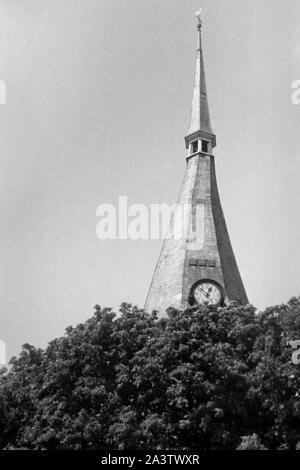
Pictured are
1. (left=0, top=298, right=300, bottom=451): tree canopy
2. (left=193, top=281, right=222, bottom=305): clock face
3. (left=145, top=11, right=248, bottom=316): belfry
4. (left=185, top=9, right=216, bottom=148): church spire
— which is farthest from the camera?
(left=185, top=9, right=216, bottom=148): church spire

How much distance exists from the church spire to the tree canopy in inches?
1201

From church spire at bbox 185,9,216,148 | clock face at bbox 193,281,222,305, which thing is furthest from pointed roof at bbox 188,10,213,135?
clock face at bbox 193,281,222,305

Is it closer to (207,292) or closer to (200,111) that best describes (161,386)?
(207,292)

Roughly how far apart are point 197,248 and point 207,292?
3.99 meters

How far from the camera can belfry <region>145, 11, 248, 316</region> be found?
42.4 metres

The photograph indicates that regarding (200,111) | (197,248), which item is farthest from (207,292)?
(200,111)

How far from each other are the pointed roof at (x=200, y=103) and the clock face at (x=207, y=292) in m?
16.2

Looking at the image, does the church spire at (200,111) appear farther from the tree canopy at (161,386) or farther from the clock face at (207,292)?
the tree canopy at (161,386)

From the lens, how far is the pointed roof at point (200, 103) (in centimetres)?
5478

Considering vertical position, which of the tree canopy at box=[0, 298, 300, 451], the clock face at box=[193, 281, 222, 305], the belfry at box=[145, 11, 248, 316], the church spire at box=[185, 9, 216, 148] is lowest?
the tree canopy at box=[0, 298, 300, 451]

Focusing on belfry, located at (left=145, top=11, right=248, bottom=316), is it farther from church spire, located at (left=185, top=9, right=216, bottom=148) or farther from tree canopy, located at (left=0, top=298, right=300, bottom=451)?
tree canopy, located at (left=0, top=298, right=300, bottom=451)

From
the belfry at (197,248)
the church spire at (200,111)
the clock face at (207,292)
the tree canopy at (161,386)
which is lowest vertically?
the tree canopy at (161,386)

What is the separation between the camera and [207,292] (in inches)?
1665

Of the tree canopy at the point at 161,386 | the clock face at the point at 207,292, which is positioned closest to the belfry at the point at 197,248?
the clock face at the point at 207,292
